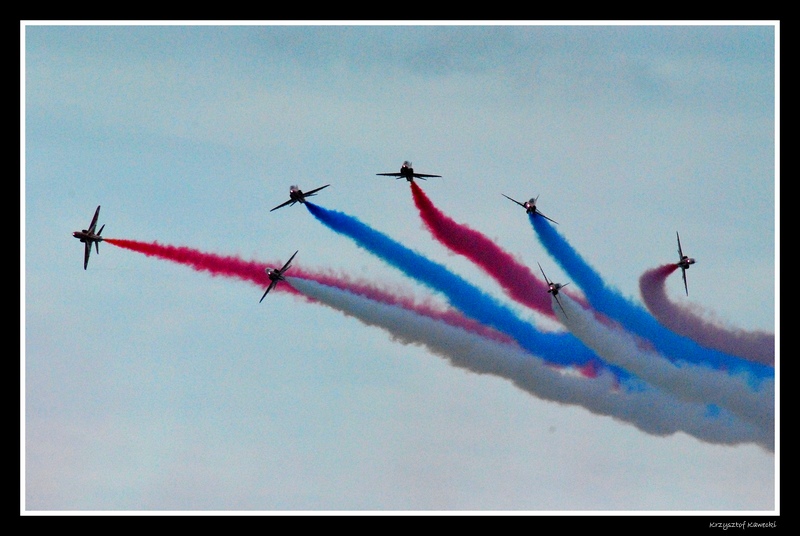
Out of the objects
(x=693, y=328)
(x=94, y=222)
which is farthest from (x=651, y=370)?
(x=94, y=222)

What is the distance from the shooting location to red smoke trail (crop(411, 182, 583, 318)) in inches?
5069

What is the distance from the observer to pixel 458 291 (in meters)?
128

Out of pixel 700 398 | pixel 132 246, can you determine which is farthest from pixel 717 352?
pixel 132 246

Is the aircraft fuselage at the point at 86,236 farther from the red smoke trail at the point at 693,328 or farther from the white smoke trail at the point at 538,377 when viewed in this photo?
the red smoke trail at the point at 693,328

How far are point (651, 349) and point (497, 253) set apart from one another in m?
12.3

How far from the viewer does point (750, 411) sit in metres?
129

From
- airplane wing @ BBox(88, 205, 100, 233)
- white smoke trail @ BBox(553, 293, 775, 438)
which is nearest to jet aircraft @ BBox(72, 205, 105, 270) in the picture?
airplane wing @ BBox(88, 205, 100, 233)

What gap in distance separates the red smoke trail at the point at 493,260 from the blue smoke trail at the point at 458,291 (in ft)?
5.04

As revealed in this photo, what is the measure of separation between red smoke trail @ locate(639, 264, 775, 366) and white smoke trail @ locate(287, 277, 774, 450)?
4590mm

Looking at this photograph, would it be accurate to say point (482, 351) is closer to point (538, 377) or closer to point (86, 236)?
point (538, 377)

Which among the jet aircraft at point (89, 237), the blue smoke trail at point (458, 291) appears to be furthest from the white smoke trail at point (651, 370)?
the jet aircraft at point (89, 237)

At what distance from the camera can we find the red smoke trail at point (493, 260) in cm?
12875

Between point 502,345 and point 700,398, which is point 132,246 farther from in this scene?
point 700,398

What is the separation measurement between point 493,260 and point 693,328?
14659mm
